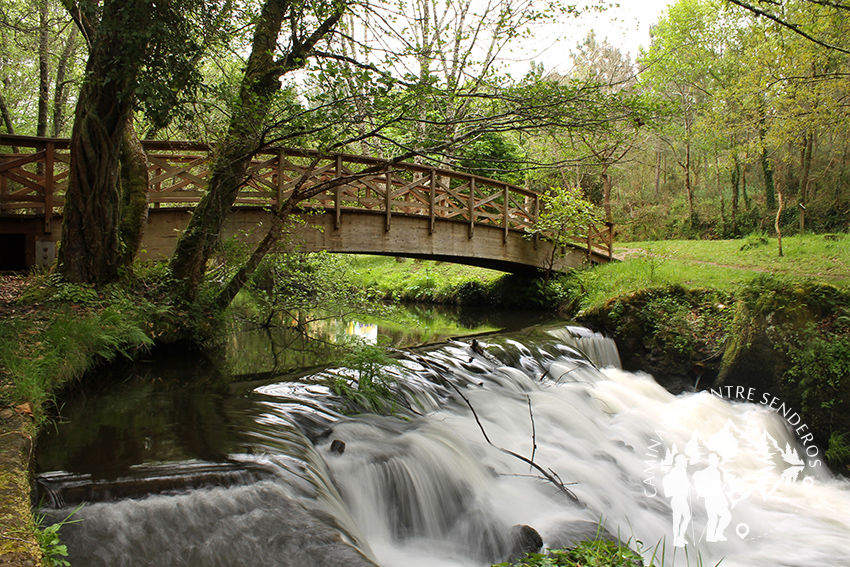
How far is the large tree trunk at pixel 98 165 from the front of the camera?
621 cm

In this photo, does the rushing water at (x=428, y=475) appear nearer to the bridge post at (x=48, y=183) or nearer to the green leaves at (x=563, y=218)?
the bridge post at (x=48, y=183)

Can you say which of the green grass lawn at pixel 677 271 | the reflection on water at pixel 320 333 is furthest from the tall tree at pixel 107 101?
the green grass lawn at pixel 677 271

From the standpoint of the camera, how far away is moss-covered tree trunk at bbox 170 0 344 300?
269 inches

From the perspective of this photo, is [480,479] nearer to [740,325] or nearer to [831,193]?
[740,325]

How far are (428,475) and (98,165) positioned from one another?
19.4 feet

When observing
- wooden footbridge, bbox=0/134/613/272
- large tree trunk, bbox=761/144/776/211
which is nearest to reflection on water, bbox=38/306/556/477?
wooden footbridge, bbox=0/134/613/272

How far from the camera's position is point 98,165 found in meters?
7.08

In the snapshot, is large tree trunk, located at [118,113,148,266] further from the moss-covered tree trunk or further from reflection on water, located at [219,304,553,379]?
reflection on water, located at [219,304,553,379]

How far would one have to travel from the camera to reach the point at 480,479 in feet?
16.4

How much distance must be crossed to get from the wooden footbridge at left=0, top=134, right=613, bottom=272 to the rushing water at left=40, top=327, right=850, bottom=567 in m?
3.30

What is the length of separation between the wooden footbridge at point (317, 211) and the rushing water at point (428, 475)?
10.8ft

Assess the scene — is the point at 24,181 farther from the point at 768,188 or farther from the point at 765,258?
the point at 768,188

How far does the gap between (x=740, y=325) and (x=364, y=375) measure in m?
6.77

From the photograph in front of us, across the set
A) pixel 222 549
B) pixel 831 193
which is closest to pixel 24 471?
pixel 222 549
